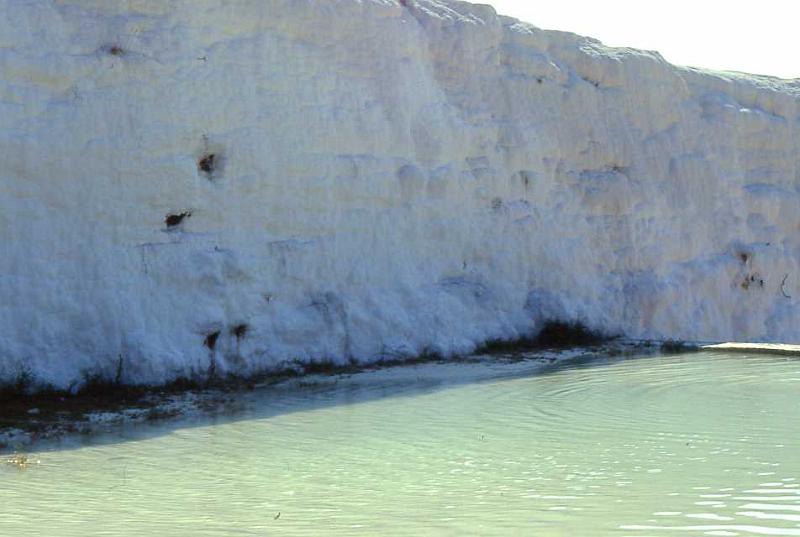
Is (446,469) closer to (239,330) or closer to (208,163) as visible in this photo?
(239,330)

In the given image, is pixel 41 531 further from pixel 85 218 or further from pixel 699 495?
pixel 85 218

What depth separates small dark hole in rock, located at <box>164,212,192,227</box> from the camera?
11.9 m

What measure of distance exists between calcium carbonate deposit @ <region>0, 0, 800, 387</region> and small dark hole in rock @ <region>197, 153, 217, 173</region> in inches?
0.8

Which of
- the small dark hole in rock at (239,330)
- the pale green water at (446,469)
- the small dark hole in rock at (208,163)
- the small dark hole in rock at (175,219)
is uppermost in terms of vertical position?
the small dark hole in rock at (208,163)

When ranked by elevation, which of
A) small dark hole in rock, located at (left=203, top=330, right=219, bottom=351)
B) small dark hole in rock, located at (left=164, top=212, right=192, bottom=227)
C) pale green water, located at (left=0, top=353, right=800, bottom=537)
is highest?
small dark hole in rock, located at (left=164, top=212, right=192, bottom=227)

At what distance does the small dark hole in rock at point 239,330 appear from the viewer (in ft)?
39.5

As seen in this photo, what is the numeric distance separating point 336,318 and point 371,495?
Result: 268 inches

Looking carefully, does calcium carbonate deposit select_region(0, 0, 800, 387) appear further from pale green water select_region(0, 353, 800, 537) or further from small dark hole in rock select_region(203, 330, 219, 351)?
pale green water select_region(0, 353, 800, 537)

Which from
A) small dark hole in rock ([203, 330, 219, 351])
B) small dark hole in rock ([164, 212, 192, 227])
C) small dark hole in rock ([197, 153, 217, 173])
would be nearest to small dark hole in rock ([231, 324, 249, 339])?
small dark hole in rock ([203, 330, 219, 351])

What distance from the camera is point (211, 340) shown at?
11.8 metres

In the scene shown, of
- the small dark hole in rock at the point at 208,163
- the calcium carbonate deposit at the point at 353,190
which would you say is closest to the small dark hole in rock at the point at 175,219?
the calcium carbonate deposit at the point at 353,190

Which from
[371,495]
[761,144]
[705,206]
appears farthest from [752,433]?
[761,144]

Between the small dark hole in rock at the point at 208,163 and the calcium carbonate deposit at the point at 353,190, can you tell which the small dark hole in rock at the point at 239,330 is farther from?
the small dark hole in rock at the point at 208,163

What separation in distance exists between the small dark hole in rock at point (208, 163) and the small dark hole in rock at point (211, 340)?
1795mm
